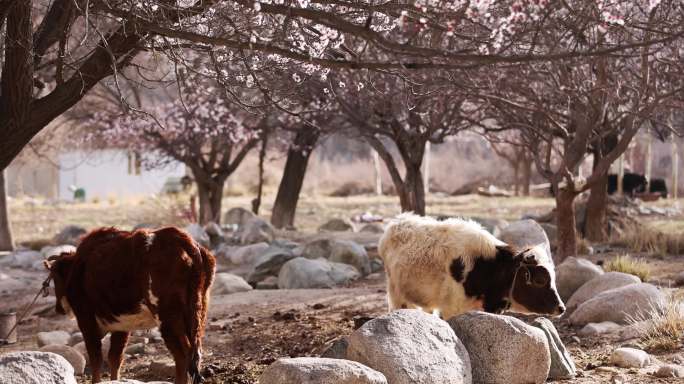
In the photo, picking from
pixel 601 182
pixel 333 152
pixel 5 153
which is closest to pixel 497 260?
pixel 5 153

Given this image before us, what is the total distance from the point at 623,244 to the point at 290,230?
835 cm

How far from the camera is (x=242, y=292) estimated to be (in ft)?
44.1

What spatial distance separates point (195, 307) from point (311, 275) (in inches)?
286

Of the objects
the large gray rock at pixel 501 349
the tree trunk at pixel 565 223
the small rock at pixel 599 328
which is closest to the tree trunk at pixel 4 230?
the tree trunk at pixel 565 223

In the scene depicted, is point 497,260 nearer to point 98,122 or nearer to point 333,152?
point 98,122

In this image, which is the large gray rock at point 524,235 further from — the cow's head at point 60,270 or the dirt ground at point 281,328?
the cow's head at point 60,270

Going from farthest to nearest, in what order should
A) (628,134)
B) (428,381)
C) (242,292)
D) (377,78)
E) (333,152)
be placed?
(333,152) → (377,78) → (242,292) → (628,134) → (428,381)

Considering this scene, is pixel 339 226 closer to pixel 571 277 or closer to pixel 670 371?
pixel 571 277

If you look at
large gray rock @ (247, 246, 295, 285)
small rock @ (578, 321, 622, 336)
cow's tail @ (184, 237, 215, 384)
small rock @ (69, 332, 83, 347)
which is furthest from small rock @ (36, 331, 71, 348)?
small rock @ (578, 321, 622, 336)

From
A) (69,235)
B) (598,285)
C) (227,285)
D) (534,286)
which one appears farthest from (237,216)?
(534,286)

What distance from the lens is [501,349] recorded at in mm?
6863

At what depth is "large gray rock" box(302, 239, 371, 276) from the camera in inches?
601

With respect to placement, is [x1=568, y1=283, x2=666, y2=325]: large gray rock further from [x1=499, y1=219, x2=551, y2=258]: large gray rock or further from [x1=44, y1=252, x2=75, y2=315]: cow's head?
[x1=44, y1=252, x2=75, y2=315]: cow's head

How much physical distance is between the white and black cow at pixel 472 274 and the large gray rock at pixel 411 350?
1.55 meters
